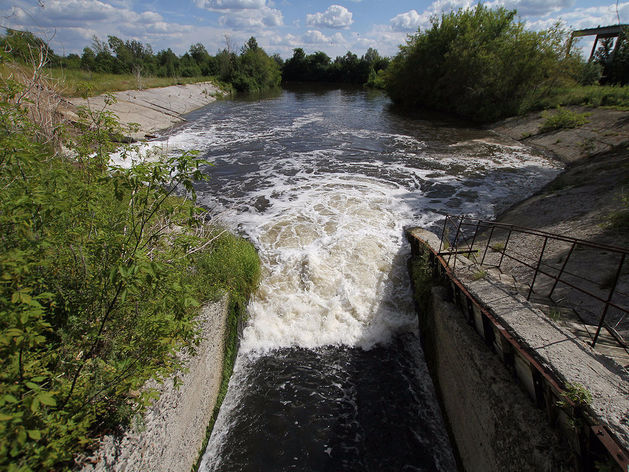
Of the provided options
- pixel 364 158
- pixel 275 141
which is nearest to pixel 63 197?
pixel 364 158

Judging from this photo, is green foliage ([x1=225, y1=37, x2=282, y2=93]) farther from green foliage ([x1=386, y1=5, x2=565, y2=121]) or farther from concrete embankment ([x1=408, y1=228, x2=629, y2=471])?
concrete embankment ([x1=408, y1=228, x2=629, y2=471])

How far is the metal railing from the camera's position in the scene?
5.06 meters

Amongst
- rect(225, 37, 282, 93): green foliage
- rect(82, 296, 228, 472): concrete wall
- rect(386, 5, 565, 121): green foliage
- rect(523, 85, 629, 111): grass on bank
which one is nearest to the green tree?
rect(225, 37, 282, 93): green foliage

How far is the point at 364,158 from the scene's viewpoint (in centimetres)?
1800

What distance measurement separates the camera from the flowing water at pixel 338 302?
5078 millimetres

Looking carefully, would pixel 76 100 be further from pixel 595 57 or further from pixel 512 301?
pixel 595 57

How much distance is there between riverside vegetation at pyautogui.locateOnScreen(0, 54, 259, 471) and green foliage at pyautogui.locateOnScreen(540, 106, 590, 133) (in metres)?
25.3

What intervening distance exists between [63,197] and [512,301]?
6163 mm

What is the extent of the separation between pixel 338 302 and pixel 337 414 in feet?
8.79

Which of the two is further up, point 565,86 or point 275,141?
point 565,86

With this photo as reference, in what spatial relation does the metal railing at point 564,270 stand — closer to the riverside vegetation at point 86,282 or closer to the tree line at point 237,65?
the riverside vegetation at point 86,282

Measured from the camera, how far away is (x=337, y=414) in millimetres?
5508

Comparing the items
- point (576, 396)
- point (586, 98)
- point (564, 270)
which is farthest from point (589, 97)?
point (576, 396)

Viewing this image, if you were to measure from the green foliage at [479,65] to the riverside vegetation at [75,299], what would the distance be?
32230 mm
